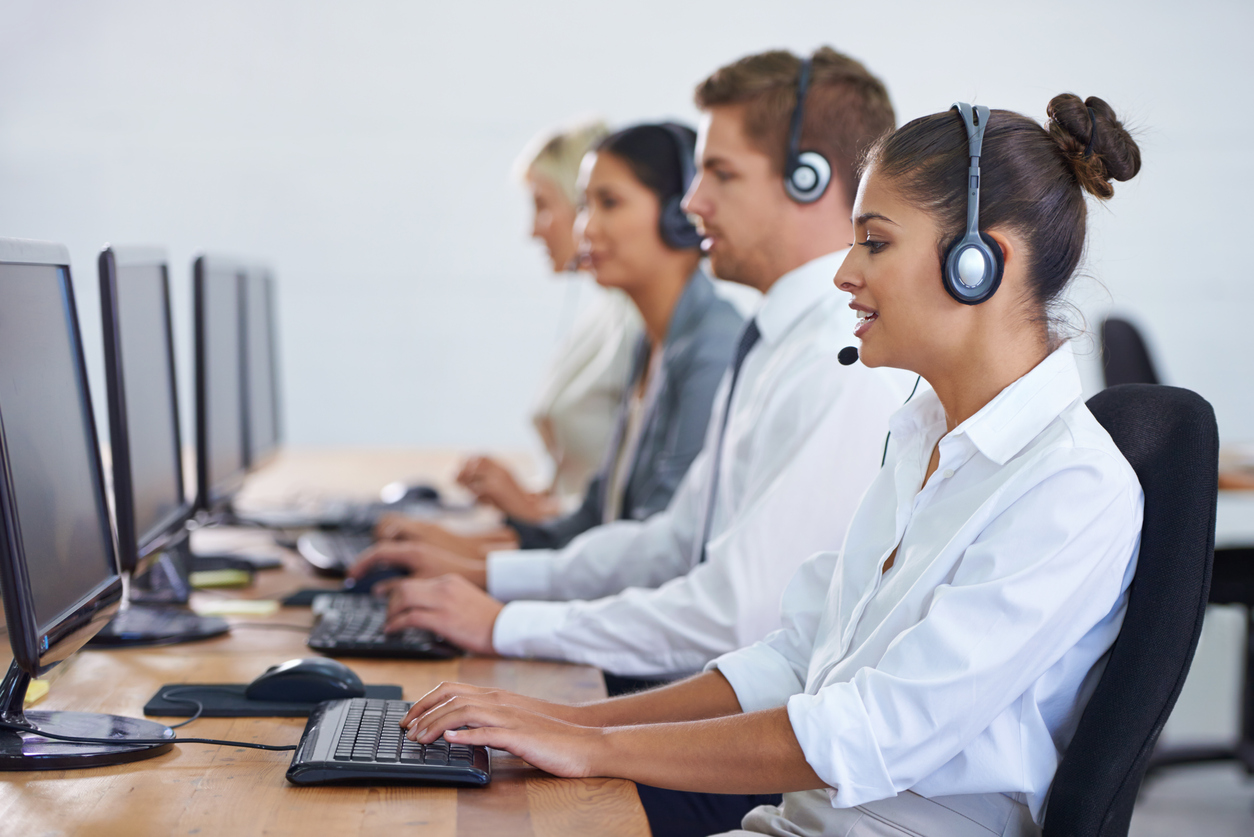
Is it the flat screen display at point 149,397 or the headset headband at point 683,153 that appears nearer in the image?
the flat screen display at point 149,397

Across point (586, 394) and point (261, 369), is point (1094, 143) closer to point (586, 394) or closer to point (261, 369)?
point (261, 369)

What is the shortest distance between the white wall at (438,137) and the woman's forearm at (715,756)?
351 cm

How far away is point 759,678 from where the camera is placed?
3.82 ft

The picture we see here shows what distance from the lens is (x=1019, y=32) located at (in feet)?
14.6

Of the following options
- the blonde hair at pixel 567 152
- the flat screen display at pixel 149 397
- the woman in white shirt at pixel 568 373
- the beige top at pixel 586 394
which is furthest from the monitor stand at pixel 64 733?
the blonde hair at pixel 567 152

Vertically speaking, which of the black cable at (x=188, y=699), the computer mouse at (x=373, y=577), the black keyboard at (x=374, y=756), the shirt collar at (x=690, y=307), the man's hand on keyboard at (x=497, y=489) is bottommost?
the man's hand on keyboard at (x=497, y=489)

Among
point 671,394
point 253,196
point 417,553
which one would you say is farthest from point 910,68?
point 417,553

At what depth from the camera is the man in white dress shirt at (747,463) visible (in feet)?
4.47

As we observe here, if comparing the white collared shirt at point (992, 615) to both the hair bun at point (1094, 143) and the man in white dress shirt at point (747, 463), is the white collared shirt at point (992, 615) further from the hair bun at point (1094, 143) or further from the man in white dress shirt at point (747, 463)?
the man in white dress shirt at point (747, 463)

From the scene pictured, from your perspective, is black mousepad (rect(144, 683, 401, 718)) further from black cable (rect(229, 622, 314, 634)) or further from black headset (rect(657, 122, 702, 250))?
black headset (rect(657, 122, 702, 250))

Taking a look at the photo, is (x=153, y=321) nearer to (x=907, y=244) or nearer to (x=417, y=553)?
(x=417, y=553)

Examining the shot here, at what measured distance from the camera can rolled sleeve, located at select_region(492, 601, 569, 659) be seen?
4.51ft

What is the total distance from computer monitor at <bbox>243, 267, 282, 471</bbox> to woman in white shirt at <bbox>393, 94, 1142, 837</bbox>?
1.23m

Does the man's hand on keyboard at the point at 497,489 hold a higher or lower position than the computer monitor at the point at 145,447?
lower
